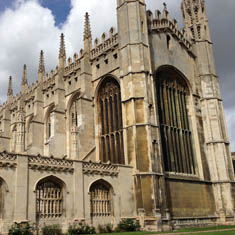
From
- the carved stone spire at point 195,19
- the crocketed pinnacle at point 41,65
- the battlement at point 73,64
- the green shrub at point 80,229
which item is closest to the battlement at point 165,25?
the carved stone spire at point 195,19

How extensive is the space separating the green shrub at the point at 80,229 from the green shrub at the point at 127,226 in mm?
2139

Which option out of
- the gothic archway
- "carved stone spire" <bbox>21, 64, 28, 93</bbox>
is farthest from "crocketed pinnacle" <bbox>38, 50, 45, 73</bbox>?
the gothic archway

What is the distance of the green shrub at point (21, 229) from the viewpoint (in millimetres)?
15445

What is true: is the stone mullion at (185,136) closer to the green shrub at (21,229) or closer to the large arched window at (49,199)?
the large arched window at (49,199)

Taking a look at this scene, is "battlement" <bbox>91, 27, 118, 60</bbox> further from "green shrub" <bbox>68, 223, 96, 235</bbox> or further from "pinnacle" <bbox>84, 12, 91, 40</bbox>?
"green shrub" <bbox>68, 223, 96, 235</bbox>

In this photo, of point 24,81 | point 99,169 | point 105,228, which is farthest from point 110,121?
point 24,81

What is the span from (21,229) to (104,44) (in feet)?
61.6

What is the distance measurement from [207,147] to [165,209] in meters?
10.0

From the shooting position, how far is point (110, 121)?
90.6ft

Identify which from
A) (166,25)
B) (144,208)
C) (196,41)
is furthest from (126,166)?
(196,41)

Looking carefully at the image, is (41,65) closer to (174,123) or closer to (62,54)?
(62,54)

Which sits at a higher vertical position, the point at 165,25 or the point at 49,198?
the point at 165,25

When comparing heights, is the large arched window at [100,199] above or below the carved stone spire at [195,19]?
below

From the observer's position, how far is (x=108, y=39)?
29219 millimetres
